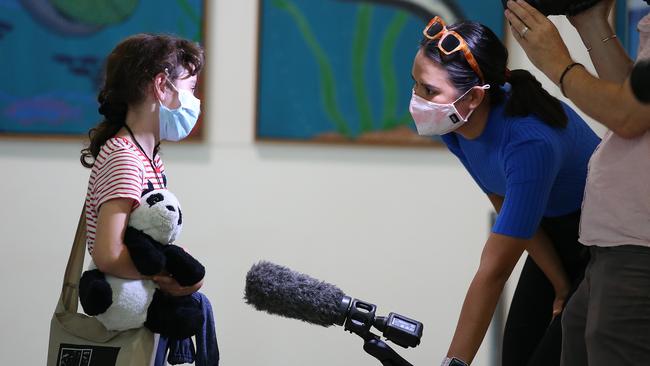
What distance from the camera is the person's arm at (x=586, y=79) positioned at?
1335mm

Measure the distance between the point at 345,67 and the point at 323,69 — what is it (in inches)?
3.6

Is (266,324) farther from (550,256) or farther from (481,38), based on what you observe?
(481,38)

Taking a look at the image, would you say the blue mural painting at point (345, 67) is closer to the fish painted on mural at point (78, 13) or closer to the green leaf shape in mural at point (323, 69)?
the green leaf shape in mural at point (323, 69)

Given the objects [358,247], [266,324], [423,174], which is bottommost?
[266,324]

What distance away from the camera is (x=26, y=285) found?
10.5ft

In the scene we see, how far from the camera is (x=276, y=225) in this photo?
127 inches

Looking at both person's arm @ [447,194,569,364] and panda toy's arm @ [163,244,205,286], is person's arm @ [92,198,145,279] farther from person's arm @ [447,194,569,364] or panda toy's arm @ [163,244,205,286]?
person's arm @ [447,194,569,364]

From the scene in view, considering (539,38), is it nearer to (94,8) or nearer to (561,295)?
(561,295)

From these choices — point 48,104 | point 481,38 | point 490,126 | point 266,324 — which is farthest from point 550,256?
point 48,104

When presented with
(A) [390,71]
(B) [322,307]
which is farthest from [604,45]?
(A) [390,71]

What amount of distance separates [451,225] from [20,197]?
1.79 meters

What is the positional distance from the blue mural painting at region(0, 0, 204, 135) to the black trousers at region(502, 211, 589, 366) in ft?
5.71

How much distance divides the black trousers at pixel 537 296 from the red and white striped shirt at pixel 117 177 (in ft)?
3.22

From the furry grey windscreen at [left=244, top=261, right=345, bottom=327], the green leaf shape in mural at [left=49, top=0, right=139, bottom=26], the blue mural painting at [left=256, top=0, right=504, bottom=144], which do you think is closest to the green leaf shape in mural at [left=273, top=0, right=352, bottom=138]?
the blue mural painting at [left=256, top=0, right=504, bottom=144]
